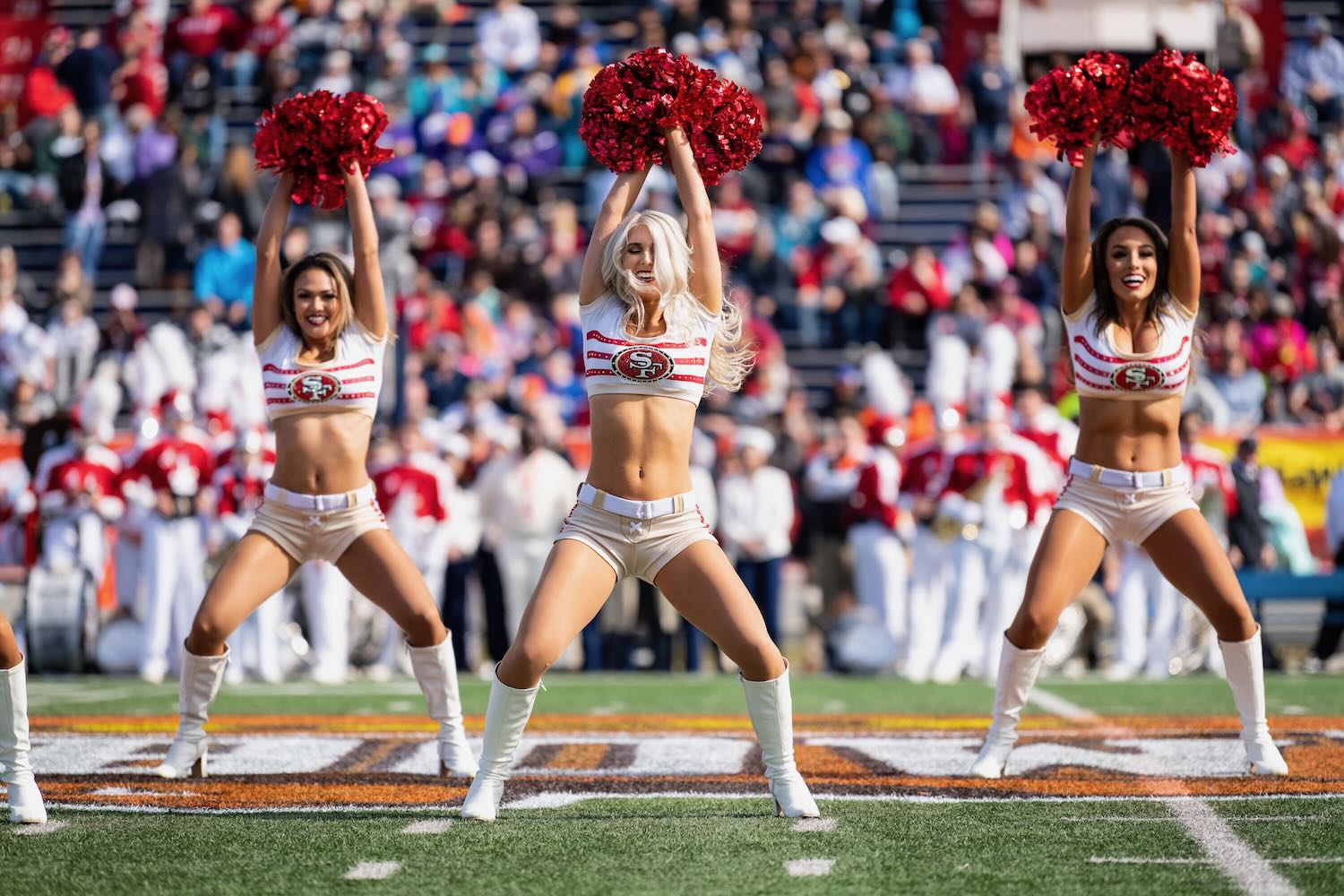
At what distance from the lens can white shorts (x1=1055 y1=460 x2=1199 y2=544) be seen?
579cm

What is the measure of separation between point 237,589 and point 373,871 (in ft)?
5.58

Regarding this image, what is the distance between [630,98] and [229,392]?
926 centimetres

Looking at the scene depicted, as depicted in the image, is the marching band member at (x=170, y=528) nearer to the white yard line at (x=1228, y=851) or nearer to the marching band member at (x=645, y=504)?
the marching band member at (x=645, y=504)

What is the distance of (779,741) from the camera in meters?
4.97

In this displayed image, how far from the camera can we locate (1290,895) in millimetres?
3883

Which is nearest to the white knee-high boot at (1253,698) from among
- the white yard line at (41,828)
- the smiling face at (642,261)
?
the smiling face at (642,261)

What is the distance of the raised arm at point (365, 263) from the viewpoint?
18.9ft

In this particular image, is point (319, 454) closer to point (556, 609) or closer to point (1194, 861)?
point (556, 609)

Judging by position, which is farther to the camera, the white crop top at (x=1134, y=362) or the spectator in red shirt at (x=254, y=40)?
the spectator in red shirt at (x=254, y=40)

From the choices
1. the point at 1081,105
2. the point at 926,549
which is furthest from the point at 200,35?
the point at 1081,105

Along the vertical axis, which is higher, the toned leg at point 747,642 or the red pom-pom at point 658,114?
the red pom-pom at point 658,114

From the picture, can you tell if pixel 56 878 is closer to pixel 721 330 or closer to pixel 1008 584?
pixel 721 330

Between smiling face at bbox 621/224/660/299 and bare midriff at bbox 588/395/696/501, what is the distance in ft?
0.96

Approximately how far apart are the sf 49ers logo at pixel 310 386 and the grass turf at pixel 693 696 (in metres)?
3.34
